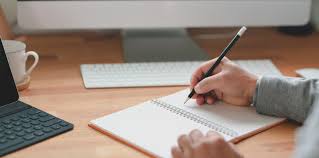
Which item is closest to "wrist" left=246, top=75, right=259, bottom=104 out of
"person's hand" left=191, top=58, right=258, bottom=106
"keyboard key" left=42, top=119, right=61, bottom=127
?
"person's hand" left=191, top=58, right=258, bottom=106

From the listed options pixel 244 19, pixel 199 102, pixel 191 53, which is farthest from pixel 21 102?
pixel 244 19

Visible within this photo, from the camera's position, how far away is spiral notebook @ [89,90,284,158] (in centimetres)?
82

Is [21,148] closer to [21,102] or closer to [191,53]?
[21,102]

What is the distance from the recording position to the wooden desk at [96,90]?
2.68ft

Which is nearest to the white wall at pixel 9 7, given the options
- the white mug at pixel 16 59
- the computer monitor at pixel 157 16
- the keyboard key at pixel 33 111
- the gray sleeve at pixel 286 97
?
the computer monitor at pixel 157 16

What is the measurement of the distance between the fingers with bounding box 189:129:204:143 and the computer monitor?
47 cm

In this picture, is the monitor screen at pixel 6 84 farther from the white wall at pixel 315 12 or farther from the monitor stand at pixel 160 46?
the white wall at pixel 315 12

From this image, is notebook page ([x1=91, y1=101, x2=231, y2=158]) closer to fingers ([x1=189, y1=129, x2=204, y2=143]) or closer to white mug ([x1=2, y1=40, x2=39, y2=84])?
fingers ([x1=189, y1=129, x2=204, y2=143])

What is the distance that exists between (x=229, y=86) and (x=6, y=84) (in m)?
0.43

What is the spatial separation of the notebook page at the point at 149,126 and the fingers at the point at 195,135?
0.03 meters

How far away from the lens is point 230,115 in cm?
93

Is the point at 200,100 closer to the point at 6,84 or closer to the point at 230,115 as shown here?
the point at 230,115

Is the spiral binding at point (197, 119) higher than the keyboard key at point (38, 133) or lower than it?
lower

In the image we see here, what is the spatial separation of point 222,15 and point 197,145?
0.58 m
